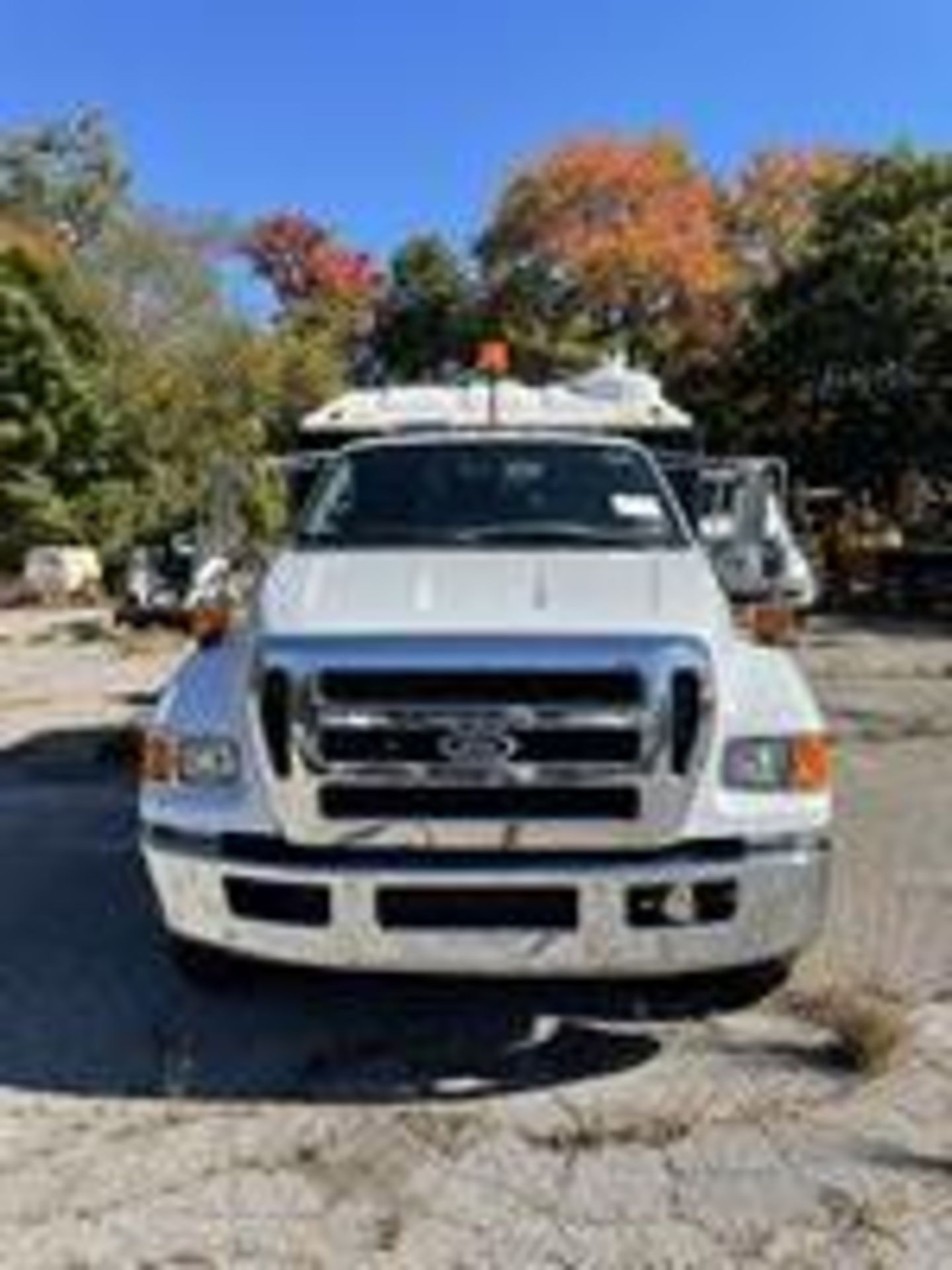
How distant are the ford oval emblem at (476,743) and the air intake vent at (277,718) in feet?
1.35

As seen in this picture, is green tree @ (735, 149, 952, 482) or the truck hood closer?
the truck hood

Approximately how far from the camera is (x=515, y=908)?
6.45 metres

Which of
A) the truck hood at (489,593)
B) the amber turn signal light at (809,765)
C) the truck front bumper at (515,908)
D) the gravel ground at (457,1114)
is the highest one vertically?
the truck hood at (489,593)

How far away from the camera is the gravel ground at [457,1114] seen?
17.9 feet

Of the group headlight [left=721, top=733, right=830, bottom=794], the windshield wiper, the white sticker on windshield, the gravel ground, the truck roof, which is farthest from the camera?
the truck roof

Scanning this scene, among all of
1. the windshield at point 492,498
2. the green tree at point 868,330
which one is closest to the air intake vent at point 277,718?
the windshield at point 492,498

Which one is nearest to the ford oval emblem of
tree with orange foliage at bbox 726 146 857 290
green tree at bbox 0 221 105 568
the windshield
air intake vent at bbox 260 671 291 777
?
air intake vent at bbox 260 671 291 777

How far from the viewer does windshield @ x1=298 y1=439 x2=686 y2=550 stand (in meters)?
8.28

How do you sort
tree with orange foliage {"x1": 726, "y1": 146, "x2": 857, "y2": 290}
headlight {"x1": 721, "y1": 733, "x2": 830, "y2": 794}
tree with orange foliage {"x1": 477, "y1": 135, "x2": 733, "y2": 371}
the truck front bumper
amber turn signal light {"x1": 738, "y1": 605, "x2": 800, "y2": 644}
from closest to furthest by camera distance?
1. the truck front bumper
2. headlight {"x1": 721, "y1": 733, "x2": 830, "y2": 794}
3. amber turn signal light {"x1": 738, "y1": 605, "x2": 800, "y2": 644}
4. tree with orange foliage {"x1": 477, "y1": 135, "x2": 733, "y2": 371}
5. tree with orange foliage {"x1": 726, "y1": 146, "x2": 857, "y2": 290}

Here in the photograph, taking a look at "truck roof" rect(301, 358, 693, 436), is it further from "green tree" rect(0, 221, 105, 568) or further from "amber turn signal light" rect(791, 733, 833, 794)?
"green tree" rect(0, 221, 105, 568)

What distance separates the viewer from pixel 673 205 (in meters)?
60.8

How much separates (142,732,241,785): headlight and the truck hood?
0.35 meters

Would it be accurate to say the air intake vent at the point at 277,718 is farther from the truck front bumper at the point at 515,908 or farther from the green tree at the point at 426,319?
the green tree at the point at 426,319

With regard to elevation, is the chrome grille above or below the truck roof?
below
